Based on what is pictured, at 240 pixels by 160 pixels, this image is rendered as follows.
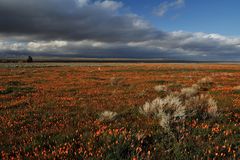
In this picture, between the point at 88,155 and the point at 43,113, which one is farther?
the point at 43,113

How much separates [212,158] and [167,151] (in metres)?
0.87

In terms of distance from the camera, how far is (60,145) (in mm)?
4617

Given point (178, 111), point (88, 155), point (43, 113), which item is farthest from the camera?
point (43, 113)

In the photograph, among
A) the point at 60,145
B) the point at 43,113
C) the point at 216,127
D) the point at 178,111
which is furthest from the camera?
the point at 43,113

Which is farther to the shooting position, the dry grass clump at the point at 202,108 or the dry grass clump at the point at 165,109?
the dry grass clump at the point at 202,108

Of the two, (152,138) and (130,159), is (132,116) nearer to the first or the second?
(152,138)

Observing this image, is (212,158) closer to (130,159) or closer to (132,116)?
(130,159)

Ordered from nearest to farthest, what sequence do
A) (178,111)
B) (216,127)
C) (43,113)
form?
(216,127)
(178,111)
(43,113)

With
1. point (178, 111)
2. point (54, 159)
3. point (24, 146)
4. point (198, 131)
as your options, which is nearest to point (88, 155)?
point (54, 159)

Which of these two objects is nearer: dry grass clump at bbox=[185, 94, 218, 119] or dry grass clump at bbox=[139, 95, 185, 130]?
dry grass clump at bbox=[139, 95, 185, 130]

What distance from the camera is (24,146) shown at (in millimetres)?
4707

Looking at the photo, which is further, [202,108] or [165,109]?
[202,108]

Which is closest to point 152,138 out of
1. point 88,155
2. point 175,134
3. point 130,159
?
point 175,134

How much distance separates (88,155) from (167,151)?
5.30 feet
